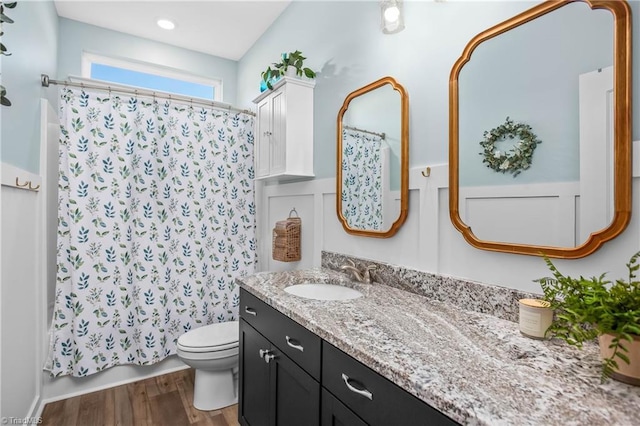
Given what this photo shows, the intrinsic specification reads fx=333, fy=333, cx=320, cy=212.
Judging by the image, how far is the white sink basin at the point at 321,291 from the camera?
159 cm

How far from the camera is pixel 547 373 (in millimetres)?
740

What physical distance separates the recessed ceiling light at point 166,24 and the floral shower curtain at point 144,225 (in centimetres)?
78

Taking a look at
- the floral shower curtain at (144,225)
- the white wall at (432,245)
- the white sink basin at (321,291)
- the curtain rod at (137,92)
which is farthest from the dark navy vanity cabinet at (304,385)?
the curtain rod at (137,92)

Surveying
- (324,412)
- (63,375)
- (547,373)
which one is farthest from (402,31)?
(63,375)

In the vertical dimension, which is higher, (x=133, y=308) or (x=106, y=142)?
(x=106, y=142)

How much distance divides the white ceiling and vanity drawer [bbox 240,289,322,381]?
211cm

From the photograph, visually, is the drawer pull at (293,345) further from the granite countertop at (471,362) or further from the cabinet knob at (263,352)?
the cabinet knob at (263,352)

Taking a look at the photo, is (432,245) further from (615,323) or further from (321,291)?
(615,323)

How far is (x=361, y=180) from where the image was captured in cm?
174

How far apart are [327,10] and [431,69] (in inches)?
38.9

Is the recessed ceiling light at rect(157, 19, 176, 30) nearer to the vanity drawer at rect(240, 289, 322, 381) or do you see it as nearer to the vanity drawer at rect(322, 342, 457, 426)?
the vanity drawer at rect(240, 289, 322, 381)

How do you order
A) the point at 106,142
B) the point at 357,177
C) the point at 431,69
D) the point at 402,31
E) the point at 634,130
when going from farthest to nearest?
the point at 106,142 < the point at 357,177 < the point at 402,31 < the point at 431,69 < the point at 634,130

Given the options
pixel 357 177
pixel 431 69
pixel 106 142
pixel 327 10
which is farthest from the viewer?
pixel 106 142

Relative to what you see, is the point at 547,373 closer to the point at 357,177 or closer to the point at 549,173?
the point at 549,173
